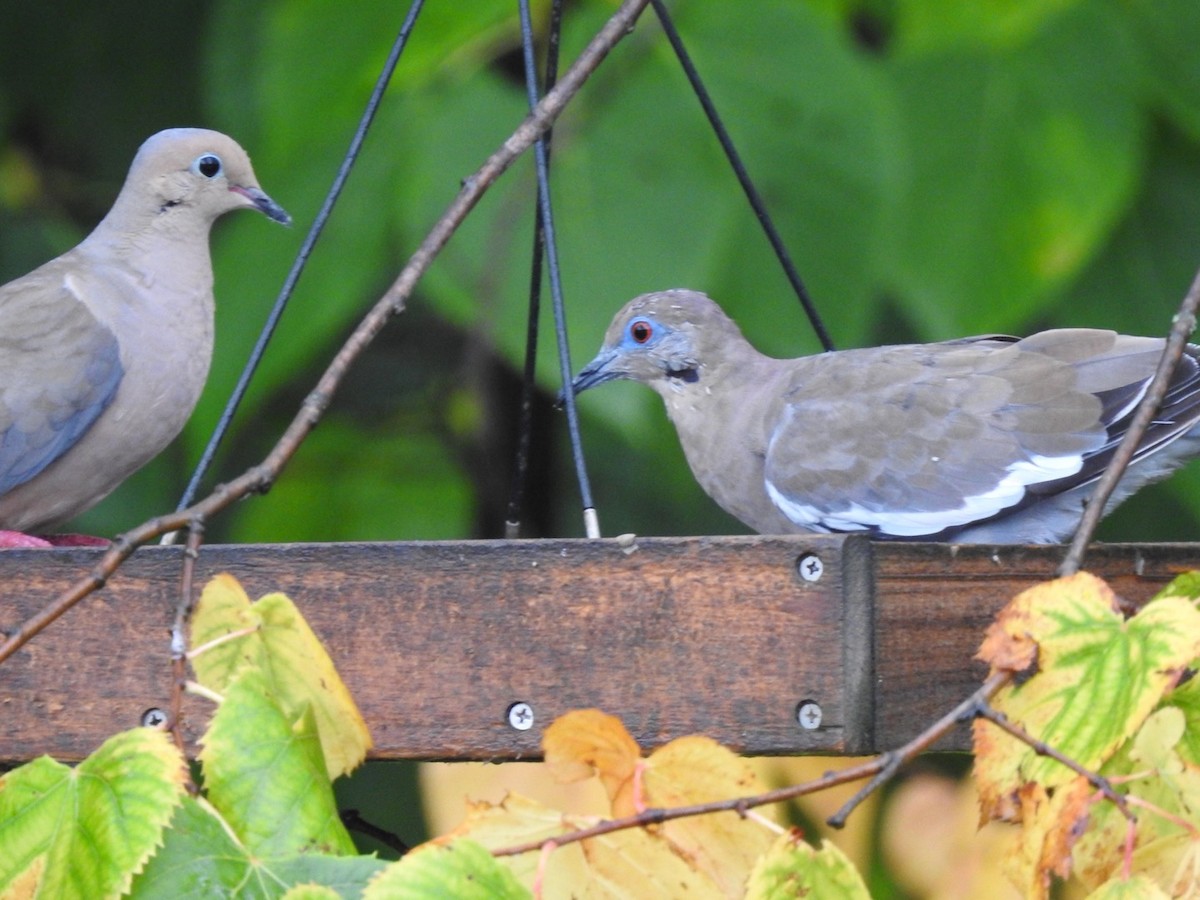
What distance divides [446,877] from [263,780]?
18 cm

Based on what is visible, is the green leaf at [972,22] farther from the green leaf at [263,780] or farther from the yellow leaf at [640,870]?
the green leaf at [263,780]

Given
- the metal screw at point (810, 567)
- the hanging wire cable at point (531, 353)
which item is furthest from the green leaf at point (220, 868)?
the hanging wire cable at point (531, 353)

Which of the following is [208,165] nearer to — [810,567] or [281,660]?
[810,567]

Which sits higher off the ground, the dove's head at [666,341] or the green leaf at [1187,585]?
the dove's head at [666,341]

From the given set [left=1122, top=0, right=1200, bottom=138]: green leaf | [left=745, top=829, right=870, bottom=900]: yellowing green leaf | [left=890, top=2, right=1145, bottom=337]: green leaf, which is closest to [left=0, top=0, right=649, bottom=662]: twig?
[left=745, top=829, right=870, bottom=900]: yellowing green leaf

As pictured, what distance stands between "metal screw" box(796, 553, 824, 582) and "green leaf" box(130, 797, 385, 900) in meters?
0.57

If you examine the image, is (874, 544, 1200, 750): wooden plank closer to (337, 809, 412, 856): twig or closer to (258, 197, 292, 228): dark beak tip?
(337, 809, 412, 856): twig

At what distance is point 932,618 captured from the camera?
161 cm

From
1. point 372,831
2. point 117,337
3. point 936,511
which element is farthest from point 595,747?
point 117,337

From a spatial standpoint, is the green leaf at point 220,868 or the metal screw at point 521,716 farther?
the metal screw at point 521,716

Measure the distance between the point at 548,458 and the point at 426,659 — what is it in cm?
244

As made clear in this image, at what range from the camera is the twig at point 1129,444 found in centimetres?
130

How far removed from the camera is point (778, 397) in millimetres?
2531

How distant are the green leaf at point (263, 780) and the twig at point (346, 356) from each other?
12 centimetres
